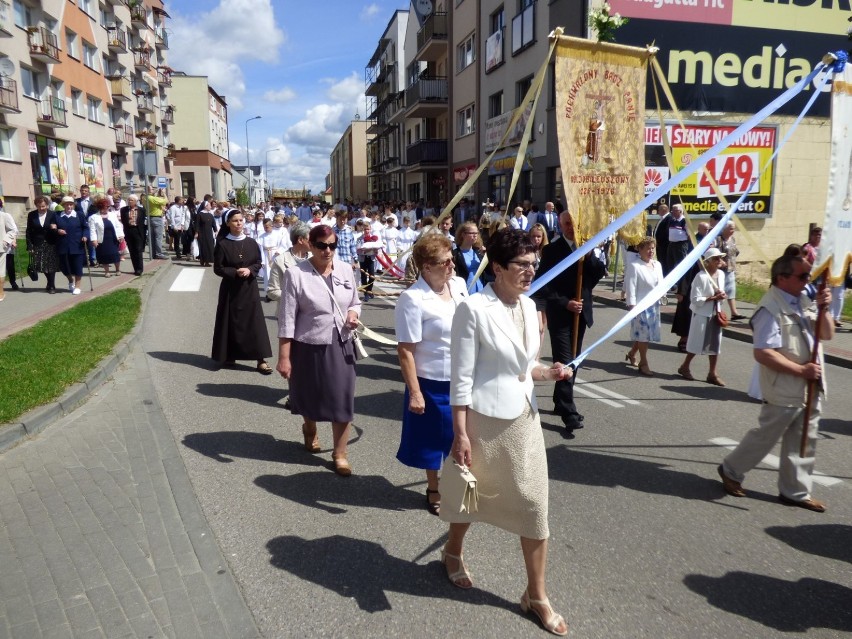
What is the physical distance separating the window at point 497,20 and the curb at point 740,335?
641 inches

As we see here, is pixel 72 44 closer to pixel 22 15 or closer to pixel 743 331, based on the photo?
pixel 22 15

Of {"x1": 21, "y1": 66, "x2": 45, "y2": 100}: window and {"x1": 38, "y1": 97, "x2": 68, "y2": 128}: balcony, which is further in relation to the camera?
{"x1": 38, "y1": 97, "x2": 68, "y2": 128}: balcony

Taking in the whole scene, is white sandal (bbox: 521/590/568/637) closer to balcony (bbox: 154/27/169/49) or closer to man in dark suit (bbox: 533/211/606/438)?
man in dark suit (bbox: 533/211/606/438)

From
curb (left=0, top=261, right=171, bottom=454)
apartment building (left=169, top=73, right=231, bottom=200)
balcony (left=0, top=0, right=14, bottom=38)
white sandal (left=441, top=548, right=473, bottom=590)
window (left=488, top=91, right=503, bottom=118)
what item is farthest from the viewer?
apartment building (left=169, top=73, right=231, bottom=200)

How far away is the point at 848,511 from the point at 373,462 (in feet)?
10.9

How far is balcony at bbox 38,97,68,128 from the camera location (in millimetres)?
30531

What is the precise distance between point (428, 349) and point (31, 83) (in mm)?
34660

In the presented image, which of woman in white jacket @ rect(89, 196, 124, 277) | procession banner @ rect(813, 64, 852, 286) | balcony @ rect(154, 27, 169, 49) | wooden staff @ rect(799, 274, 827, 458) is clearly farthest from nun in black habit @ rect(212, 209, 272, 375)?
balcony @ rect(154, 27, 169, 49)

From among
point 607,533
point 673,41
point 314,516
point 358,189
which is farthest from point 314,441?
point 358,189

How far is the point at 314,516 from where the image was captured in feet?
14.0

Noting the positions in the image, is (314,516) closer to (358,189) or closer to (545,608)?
(545,608)

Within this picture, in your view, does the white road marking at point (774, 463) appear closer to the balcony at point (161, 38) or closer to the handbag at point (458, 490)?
the handbag at point (458, 490)

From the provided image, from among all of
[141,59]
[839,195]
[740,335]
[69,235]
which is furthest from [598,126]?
[141,59]

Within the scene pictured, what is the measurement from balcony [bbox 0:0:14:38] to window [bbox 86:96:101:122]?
32.0ft
